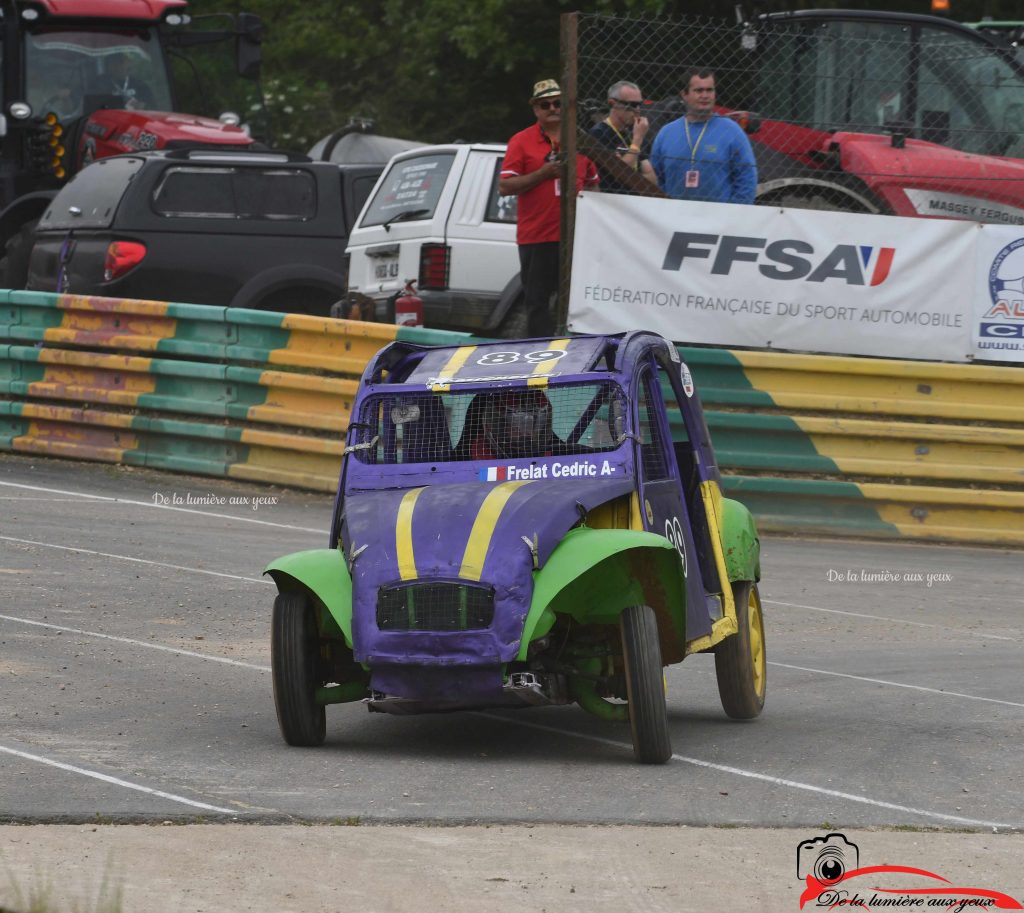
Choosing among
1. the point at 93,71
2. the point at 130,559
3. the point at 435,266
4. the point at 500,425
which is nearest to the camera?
the point at 500,425

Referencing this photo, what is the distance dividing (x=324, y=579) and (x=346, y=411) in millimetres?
6837

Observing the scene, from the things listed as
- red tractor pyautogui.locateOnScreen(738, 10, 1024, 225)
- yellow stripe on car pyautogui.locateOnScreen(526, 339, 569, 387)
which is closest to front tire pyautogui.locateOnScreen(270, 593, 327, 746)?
yellow stripe on car pyautogui.locateOnScreen(526, 339, 569, 387)

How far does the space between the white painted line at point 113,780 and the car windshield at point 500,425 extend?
70.0 inches

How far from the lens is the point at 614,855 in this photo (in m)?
5.48

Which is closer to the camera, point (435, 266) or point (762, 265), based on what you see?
point (762, 265)

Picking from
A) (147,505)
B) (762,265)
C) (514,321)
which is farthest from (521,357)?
(514,321)

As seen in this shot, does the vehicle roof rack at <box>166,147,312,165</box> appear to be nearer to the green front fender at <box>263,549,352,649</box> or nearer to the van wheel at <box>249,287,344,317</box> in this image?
the van wheel at <box>249,287,344,317</box>

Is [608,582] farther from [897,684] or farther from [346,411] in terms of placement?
[346,411]

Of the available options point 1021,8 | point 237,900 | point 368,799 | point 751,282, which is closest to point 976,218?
point 751,282

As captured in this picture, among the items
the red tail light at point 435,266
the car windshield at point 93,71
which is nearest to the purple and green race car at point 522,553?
the red tail light at point 435,266

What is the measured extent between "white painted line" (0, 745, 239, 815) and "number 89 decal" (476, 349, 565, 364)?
238 cm

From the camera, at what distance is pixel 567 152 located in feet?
41.9

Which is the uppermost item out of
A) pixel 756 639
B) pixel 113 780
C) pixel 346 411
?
pixel 113 780

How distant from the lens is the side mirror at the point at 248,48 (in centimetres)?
2011
